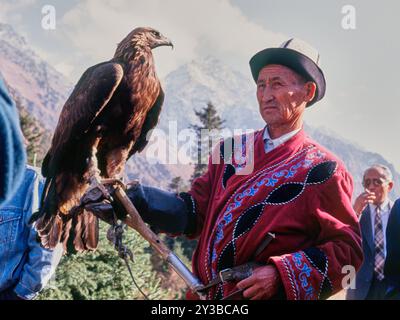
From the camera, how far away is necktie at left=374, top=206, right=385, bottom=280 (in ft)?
9.86

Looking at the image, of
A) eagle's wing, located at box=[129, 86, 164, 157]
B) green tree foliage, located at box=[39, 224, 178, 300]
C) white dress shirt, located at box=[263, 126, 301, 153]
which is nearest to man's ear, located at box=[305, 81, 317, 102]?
white dress shirt, located at box=[263, 126, 301, 153]

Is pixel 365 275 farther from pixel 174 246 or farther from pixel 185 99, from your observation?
pixel 174 246

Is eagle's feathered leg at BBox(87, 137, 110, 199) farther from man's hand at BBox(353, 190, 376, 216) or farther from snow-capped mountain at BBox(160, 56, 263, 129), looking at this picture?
man's hand at BBox(353, 190, 376, 216)

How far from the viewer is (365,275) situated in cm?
304

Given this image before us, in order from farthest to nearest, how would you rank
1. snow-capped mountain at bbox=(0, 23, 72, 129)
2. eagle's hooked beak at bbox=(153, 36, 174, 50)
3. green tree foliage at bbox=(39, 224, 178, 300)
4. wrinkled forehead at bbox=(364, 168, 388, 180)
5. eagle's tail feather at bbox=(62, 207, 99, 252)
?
1. green tree foliage at bbox=(39, 224, 178, 300)
2. wrinkled forehead at bbox=(364, 168, 388, 180)
3. snow-capped mountain at bbox=(0, 23, 72, 129)
4. eagle's hooked beak at bbox=(153, 36, 174, 50)
5. eagle's tail feather at bbox=(62, 207, 99, 252)

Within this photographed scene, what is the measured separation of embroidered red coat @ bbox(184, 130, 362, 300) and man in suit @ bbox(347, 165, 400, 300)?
3.08 feet

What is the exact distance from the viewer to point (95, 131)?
7.59 ft

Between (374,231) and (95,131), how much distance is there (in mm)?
1634

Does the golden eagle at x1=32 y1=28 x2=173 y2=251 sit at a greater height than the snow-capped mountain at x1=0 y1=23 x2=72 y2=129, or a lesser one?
lesser

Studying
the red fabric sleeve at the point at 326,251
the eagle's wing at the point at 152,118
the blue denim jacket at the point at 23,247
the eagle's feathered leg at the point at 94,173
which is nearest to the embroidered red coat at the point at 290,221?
the red fabric sleeve at the point at 326,251

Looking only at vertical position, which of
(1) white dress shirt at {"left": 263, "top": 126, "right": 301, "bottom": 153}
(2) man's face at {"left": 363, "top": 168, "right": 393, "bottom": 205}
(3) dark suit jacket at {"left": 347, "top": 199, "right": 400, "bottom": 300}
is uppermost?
(1) white dress shirt at {"left": 263, "top": 126, "right": 301, "bottom": 153}

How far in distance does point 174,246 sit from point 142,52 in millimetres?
9447

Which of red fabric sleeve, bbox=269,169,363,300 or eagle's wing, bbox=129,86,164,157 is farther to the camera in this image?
eagle's wing, bbox=129,86,164,157

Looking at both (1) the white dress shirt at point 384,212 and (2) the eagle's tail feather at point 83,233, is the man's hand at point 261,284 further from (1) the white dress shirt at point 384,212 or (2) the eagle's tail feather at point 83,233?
(1) the white dress shirt at point 384,212
